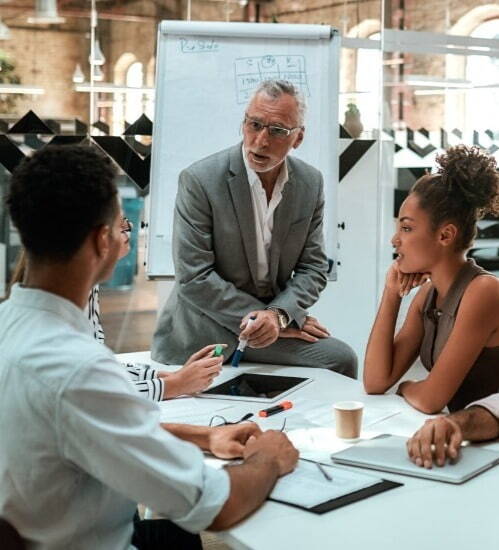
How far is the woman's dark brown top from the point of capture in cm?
241

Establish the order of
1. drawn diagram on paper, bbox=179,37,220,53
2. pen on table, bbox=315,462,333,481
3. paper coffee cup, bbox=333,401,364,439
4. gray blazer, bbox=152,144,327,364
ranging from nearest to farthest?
pen on table, bbox=315,462,333,481, paper coffee cup, bbox=333,401,364,439, gray blazer, bbox=152,144,327,364, drawn diagram on paper, bbox=179,37,220,53

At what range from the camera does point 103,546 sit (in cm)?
151

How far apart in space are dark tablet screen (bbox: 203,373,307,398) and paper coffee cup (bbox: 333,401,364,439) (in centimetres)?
46

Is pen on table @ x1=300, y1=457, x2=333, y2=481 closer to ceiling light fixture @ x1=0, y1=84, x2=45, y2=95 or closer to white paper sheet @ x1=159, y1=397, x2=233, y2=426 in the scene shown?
white paper sheet @ x1=159, y1=397, x2=233, y2=426

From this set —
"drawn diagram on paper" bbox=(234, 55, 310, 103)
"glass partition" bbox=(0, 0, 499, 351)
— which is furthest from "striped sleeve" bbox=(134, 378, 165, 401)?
"glass partition" bbox=(0, 0, 499, 351)

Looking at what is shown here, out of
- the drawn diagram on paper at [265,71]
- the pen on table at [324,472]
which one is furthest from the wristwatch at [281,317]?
the pen on table at [324,472]

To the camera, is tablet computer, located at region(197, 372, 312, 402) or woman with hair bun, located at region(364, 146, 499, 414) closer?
woman with hair bun, located at region(364, 146, 499, 414)

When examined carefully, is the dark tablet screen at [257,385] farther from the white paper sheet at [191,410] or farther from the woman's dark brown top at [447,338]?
the woman's dark brown top at [447,338]

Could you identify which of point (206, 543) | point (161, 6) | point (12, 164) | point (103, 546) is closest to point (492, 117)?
point (161, 6)

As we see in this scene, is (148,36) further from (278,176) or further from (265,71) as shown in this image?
(278,176)

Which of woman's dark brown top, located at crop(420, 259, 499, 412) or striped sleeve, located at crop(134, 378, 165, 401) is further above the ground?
woman's dark brown top, located at crop(420, 259, 499, 412)

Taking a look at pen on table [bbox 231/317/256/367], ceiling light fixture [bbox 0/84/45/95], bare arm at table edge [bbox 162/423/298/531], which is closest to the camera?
bare arm at table edge [bbox 162/423/298/531]

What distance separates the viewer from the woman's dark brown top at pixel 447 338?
95.0 inches

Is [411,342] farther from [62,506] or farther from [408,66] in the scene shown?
[408,66]
